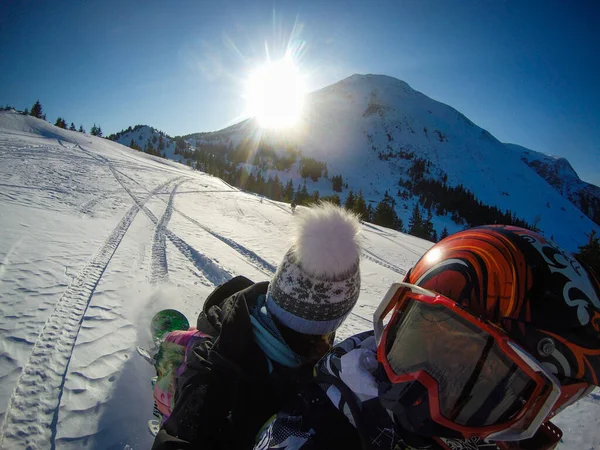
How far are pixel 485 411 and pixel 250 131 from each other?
205920 mm

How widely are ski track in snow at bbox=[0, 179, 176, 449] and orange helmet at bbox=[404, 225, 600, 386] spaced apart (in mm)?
2942

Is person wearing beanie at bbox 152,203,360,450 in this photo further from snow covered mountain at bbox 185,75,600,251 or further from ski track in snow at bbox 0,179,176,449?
snow covered mountain at bbox 185,75,600,251

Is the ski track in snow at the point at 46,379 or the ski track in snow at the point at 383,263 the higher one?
the ski track in snow at the point at 383,263

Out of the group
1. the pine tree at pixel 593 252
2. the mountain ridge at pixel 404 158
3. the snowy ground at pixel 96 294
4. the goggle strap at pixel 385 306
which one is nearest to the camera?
the goggle strap at pixel 385 306

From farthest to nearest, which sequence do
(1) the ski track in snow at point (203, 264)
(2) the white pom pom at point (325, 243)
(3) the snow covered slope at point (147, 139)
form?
(3) the snow covered slope at point (147, 139), (1) the ski track in snow at point (203, 264), (2) the white pom pom at point (325, 243)

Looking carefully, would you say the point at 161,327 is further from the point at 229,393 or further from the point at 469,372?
the point at 469,372

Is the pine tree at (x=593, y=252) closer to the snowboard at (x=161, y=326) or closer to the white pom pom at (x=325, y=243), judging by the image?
the white pom pom at (x=325, y=243)

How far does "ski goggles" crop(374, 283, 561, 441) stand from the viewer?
3.14ft

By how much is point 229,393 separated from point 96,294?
10.4 ft

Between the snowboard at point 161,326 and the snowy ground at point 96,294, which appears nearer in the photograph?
the snowy ground at point 96,294

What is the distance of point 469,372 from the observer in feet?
3.54

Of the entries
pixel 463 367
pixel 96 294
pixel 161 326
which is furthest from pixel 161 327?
pixel 463 367

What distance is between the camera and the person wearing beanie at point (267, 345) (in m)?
1.59

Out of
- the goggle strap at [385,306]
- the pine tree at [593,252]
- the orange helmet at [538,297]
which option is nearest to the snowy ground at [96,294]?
the goggle strap at [385,306]
